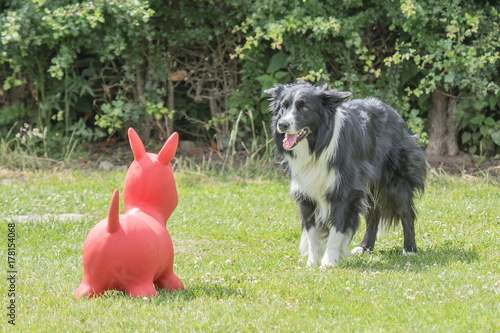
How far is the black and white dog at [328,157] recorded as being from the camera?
504 cm

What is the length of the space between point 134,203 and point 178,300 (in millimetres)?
689

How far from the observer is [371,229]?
5.83m

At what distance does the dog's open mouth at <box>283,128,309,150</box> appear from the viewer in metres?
4.98

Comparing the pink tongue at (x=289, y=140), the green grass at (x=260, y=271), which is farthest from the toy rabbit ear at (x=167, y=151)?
the pink tongue at (x=289, y=140)

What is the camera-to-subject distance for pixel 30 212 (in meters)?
6.87

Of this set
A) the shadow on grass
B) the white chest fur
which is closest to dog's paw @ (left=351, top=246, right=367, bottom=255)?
the shadow on grass

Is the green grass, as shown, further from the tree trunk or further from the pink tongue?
the tree trunk

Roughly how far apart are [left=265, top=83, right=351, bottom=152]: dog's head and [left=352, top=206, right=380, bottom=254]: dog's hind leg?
3.44 ft

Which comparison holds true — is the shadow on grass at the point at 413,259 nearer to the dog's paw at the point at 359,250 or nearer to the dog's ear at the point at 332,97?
the dog's paw at the point at 359,250

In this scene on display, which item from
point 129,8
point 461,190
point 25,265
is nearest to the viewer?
point 25,265

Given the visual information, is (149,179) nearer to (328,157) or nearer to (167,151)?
(167,151)

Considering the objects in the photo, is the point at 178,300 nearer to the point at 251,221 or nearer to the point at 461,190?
the point at 251,221

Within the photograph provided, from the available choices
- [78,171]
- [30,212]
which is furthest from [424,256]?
[78,171]

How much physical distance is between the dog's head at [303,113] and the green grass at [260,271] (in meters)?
0.93
